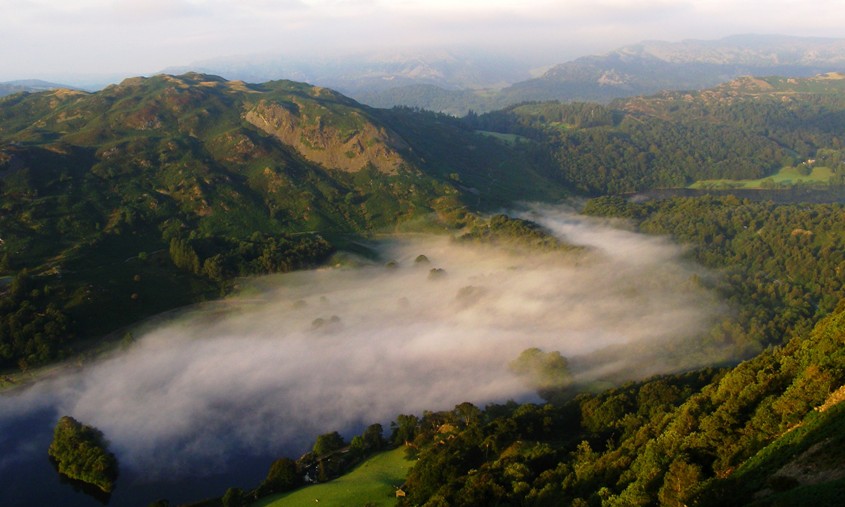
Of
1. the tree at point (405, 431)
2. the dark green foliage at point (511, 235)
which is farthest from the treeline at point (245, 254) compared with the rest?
the tree at point (405, 431)

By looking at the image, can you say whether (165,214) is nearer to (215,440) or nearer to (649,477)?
(215,440)

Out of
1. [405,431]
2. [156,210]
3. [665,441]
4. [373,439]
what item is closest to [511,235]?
[405,431]

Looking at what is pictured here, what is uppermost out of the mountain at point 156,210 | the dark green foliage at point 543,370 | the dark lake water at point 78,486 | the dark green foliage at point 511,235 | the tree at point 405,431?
the mountain at point 156,210

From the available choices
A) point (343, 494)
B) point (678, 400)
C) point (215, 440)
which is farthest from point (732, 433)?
point (215, 440)

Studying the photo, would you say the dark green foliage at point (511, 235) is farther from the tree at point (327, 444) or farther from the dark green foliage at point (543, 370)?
the tree at point (327, 444)

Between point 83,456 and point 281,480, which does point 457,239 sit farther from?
point 83,456

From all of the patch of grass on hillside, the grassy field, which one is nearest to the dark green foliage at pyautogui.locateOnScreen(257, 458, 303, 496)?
the grassy field

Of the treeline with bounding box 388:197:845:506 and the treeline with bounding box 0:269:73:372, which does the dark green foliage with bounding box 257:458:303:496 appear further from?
the treeline with bounding box 0:269:73:372
